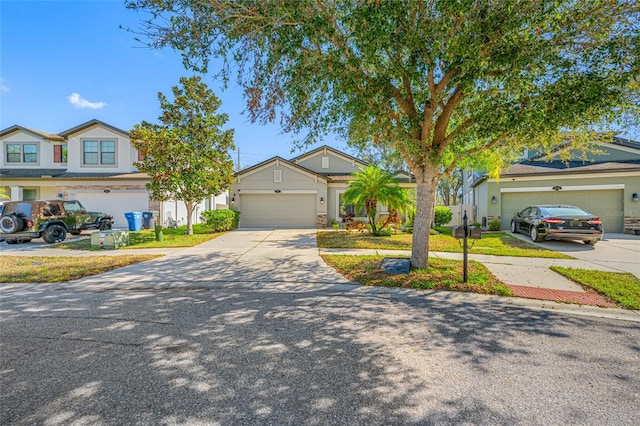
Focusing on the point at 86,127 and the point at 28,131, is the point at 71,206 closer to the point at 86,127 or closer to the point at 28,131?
the point at 86,127

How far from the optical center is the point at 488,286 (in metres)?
5.97

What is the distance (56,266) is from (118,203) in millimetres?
11560

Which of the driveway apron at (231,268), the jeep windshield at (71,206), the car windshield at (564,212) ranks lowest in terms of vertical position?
the driveway apron at (231,268)

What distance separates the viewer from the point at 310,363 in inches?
124

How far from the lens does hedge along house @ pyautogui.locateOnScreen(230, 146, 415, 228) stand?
60.8ft

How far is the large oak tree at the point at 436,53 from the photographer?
5250mm

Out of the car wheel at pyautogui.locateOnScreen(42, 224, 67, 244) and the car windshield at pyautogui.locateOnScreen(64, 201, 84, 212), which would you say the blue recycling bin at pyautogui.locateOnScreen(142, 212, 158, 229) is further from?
the car wheel at pyautogui.locateOnScreen(42, 224, 67, 244)

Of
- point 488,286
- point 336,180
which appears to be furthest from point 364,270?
point 336,180

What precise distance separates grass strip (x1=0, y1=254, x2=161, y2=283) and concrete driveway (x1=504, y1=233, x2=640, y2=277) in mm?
12689

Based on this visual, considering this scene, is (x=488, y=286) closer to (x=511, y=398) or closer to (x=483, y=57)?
(x=511, y=398)

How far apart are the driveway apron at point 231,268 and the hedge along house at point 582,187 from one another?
1124 centimetres

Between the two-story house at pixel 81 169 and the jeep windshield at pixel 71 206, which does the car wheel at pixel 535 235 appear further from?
the jeep windshield at pixel 71 206

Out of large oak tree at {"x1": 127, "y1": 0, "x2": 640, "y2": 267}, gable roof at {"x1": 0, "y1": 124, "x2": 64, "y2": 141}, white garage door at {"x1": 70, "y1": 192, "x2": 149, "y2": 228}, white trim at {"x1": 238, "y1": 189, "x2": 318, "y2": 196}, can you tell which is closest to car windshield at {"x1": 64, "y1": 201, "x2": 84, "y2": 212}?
white garage door at {"x1": 70, "y1": 192, "x2": 149, "y2": 228}

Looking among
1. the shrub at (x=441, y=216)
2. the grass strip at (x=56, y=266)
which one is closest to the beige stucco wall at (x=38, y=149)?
the grass strip at (x=56, y=266)
